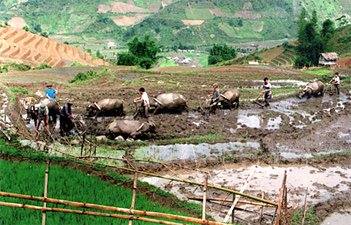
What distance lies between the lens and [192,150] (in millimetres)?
10172

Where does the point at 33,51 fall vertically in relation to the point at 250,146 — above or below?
above

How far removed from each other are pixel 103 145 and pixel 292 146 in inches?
257

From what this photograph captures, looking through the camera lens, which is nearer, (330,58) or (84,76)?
(84,76)

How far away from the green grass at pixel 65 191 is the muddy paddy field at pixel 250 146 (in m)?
0.74

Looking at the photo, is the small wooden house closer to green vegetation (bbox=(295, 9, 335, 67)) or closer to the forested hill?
green vegetation (bbox=(295, 9, 335, 67))

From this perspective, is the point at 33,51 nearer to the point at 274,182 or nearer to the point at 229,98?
the point at 229,98

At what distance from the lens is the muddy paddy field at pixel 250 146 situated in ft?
24.3

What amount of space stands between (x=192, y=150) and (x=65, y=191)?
4.99 metres

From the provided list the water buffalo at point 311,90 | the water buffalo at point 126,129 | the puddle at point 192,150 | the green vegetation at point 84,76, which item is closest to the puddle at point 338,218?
the puddle at point 192,150

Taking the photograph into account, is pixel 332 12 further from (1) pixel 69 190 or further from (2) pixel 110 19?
(1) pixel 69 190

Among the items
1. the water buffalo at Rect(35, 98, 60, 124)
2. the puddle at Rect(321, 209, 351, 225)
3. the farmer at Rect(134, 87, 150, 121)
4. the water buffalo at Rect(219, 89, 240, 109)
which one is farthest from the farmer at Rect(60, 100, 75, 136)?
the puddle at Rect(321, 209, 351, 225)

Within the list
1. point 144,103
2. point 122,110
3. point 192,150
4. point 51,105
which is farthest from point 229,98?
point 51,105

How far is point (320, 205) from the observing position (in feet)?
22.3

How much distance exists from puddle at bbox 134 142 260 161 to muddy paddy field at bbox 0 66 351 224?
3cm
